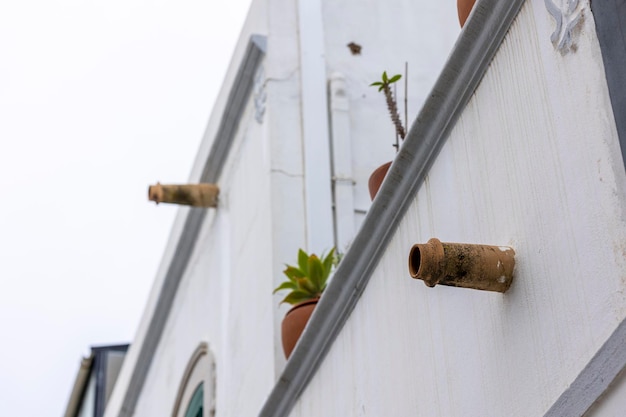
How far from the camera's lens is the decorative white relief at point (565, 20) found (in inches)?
162

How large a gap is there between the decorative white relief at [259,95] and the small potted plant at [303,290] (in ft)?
7.48

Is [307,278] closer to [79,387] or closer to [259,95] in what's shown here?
[259,95]

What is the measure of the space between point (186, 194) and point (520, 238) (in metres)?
6.59

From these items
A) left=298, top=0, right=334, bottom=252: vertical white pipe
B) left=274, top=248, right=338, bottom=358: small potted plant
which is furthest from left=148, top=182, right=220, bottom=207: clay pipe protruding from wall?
left=274, top=248, right=338, bottom=358: small potted plant

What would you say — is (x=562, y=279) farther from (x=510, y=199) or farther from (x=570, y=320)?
(x=510, y=199)

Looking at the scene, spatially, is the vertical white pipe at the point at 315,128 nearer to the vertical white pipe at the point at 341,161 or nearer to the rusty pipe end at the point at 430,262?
the vertical white pipe at the point at 341,161

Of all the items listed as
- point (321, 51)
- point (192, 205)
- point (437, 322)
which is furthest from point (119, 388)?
point (437, 322)

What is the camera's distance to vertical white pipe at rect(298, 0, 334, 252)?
8703 mm

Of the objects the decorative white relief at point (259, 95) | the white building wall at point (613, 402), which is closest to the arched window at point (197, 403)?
the decorative white relief at point (259, 95)

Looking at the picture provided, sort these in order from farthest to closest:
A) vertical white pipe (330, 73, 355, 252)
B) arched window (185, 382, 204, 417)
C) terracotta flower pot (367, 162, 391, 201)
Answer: arched window (185, 382, 204, 417) → vertical white pipe (330, 73, 355, 252) → terracotta flower pot (367, 162, 391, 201)

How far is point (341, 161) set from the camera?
908 cm

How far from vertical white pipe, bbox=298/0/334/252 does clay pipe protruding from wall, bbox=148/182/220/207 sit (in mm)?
1781

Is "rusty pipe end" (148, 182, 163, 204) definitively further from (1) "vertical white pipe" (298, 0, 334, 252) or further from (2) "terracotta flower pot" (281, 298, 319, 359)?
(2) "terracotta flower pot" (281, 298, 319, 359)

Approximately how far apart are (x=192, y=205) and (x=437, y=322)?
19.8 ft
